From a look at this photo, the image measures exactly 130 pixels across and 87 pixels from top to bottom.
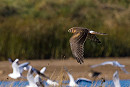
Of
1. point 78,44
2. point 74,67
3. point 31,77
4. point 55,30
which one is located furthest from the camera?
point 55,30

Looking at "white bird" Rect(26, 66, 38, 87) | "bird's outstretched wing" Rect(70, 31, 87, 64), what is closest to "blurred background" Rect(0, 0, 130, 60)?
"bird's outstretched wing" Rect(70, 31, 87, 64)

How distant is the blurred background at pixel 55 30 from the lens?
628 inches

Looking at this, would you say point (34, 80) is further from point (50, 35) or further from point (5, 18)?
point (5, 18)

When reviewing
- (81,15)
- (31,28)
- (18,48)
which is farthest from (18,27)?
(81,15)

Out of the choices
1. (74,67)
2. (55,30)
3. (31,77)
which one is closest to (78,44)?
(31,77)

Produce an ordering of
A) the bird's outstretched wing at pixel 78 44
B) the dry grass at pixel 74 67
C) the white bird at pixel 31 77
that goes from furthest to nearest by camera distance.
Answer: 1. the dry grass at pixel 74 67
2. the bird's outstretched wing at pixel 78 44
3. the white bird at pixel 31 77

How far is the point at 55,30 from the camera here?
17.9 metres

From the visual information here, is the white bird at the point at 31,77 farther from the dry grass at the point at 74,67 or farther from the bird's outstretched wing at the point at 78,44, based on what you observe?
the dry grass at the point at 74,67

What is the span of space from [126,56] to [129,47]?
1.05ft

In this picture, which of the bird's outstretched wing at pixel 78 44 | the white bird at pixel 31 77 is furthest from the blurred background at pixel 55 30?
the white bird at pixel 31 77

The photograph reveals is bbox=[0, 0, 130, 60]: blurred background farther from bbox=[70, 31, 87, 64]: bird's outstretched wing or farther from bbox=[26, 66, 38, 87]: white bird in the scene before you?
bbox=[26, 66, 38, 87]: white bird

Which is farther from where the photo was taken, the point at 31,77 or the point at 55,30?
the point at 55,30

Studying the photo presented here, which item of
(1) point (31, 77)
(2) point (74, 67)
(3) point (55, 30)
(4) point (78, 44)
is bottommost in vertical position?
(2) point (74, 67)

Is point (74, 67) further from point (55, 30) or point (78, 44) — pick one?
point (78, 44)
